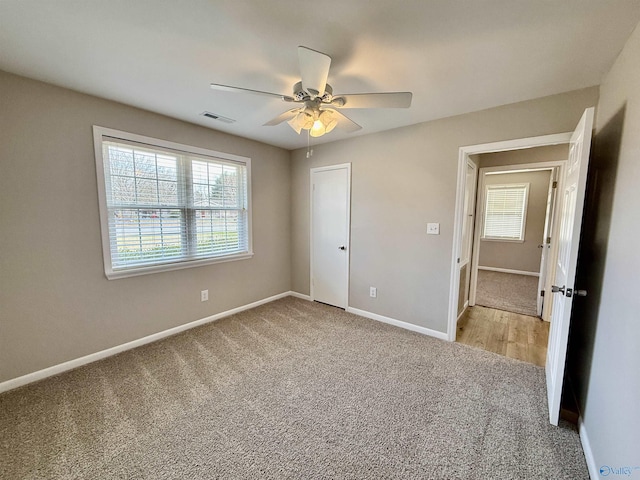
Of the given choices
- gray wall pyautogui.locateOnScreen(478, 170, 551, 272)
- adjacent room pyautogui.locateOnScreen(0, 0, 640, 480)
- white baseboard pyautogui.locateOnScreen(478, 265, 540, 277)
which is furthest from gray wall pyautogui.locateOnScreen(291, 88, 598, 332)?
white baseboard pyautogui.locateOnScreen(478, 265, 540, 277)

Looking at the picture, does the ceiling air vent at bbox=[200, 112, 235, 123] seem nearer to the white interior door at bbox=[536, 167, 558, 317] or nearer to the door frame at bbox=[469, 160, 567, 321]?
the door frame at bbox=[469, 160, 567, 321]

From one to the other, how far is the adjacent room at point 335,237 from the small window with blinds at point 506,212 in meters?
2.45

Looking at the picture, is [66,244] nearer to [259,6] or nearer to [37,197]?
[37,197]

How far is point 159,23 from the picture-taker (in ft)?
4.48

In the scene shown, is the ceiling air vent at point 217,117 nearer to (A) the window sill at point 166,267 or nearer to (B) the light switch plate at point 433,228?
(A) the window sill at point 166,267

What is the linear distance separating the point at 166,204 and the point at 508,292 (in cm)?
538

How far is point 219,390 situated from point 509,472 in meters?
1.89

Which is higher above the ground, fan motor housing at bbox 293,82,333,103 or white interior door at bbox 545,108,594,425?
fan motor housing at bbox 293,82,333,103

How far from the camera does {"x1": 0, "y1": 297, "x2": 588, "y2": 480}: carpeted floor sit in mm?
1395

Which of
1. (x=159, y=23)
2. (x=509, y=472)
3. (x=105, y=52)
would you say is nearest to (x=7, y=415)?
(x=105, y=52)

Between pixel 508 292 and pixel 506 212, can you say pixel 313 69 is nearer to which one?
pixel 508 292

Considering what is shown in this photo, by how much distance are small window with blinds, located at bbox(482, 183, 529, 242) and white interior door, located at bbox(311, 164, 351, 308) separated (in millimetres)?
4408

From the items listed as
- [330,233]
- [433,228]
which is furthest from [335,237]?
[433,228]

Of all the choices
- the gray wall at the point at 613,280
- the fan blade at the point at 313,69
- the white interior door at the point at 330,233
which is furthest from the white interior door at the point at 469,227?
the fan blade at the point at 313,69
